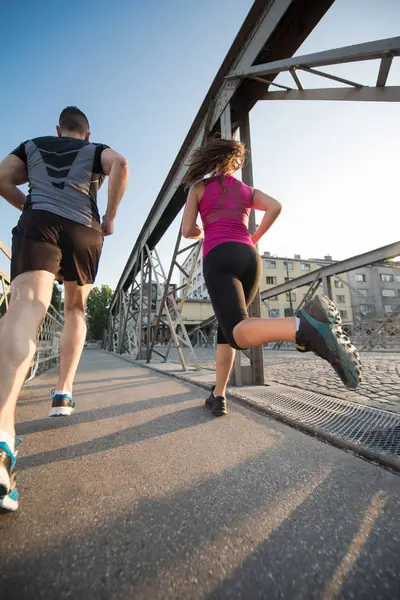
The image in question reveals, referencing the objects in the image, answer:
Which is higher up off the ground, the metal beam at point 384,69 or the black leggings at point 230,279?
the metal beam at point 384,69

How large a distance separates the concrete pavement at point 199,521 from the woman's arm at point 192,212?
143 cm

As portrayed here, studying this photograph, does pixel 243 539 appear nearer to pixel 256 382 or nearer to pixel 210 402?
pixel 210 402

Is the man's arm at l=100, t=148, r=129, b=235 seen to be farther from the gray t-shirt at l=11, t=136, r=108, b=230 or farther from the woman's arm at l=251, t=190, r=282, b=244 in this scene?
the woman's arm at l=251, t=190, r=282, b=244

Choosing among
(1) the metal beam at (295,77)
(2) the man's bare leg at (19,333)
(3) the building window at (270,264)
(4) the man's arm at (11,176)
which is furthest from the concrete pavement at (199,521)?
(3) the building window at (270,264)

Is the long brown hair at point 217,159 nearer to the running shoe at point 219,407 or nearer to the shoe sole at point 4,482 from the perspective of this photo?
the running shoe at point 219,407

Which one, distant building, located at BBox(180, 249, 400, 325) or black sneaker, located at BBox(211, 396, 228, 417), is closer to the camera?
black sneaker, located at BBox(211, 396, 228, 417)

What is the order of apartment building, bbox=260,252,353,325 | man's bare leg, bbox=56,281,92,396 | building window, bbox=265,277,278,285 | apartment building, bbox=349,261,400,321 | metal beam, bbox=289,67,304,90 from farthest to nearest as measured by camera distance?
building window, bbox=265,277,278,285 → apartment building, bbox=349,261,400,321 → apartment building, bbox=260,252,353,325 → metal beam, bbox=289,67,304,90 → man's bare leg, bbox=56,281,92,396

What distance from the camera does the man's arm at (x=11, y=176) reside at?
1563 millimetres

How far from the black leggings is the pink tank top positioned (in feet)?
0.26

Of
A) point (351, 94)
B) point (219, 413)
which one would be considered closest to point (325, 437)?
point (219, 413)

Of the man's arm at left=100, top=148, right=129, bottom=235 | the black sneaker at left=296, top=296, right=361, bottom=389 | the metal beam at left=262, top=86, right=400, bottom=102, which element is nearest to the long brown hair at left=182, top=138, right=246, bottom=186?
the man's arm at left=100, top=148, right=129, bottom=235

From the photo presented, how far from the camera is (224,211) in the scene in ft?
6.27

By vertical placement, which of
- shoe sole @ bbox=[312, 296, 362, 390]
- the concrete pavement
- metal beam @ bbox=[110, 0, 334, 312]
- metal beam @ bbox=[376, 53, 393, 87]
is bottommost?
the concrete pavement

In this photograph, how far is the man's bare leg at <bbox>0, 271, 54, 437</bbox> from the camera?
985mm
